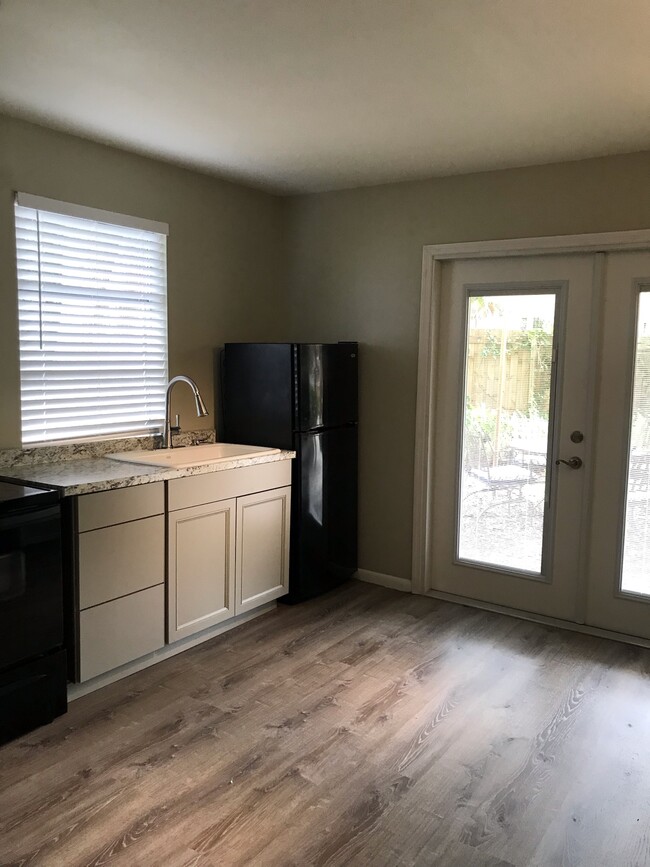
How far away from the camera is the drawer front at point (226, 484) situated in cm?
316

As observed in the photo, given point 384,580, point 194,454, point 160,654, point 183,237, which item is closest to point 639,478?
point 384,580

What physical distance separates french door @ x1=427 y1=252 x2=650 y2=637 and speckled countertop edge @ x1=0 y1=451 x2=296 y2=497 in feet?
4.35

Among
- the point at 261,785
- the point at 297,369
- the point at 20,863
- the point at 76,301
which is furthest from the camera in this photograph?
the point at 297,369

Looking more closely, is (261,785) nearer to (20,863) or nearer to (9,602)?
(20,863)

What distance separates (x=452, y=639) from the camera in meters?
3.53

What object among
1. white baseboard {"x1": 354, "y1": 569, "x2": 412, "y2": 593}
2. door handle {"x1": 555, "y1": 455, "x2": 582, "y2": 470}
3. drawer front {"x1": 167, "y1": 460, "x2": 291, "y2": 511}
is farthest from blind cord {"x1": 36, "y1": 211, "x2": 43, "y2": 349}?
door handle {"x1": 555, "y1": 455, "x2": 582, "y2": 470}

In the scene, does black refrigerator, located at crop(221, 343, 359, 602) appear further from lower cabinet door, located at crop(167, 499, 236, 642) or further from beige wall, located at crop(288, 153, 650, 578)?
lower cabinet door, located at crop(167, 499, 236, 642)

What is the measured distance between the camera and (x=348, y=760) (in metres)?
2.46

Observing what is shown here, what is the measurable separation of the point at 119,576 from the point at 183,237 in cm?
189

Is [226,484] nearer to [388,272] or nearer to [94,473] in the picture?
[94,473]

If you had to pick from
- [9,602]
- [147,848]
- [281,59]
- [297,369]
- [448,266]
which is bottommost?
[147,848]

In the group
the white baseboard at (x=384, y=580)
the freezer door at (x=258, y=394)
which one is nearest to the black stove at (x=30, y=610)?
the freezer door at (x=258, y=394)

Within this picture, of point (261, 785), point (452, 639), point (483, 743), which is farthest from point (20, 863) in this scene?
point (452, 639)

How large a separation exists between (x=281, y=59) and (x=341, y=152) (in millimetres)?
1134
